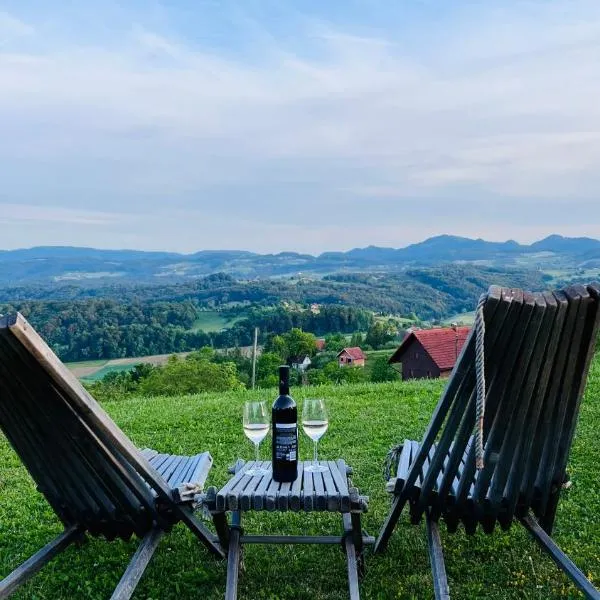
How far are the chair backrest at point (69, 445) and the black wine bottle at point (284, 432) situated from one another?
0.55 m

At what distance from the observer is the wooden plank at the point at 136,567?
2.63 metres

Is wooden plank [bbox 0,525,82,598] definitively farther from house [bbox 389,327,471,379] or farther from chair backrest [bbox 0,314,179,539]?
house [bbox 389,327,471,379]

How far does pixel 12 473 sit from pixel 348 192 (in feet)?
185

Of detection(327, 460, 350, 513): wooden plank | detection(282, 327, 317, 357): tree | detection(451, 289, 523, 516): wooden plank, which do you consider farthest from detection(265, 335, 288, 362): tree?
detection(451, 289, 523, 516): wooden plank

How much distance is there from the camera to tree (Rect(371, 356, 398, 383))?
21011 millimetres

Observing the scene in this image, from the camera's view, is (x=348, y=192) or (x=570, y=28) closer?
(x=570, y=28)

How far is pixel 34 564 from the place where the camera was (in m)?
2.92

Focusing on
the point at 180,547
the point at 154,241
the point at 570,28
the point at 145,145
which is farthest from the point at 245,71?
the point at 154,241

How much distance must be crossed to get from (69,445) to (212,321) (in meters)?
36.1

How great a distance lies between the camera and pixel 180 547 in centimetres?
365

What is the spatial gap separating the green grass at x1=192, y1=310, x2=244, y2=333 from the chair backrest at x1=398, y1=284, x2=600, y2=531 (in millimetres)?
32764

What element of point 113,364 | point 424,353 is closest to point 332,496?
point 424,353

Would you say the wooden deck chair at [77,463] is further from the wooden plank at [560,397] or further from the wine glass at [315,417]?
the wooden plank at [560,397]

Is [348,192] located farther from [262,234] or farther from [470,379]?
[470,379]
